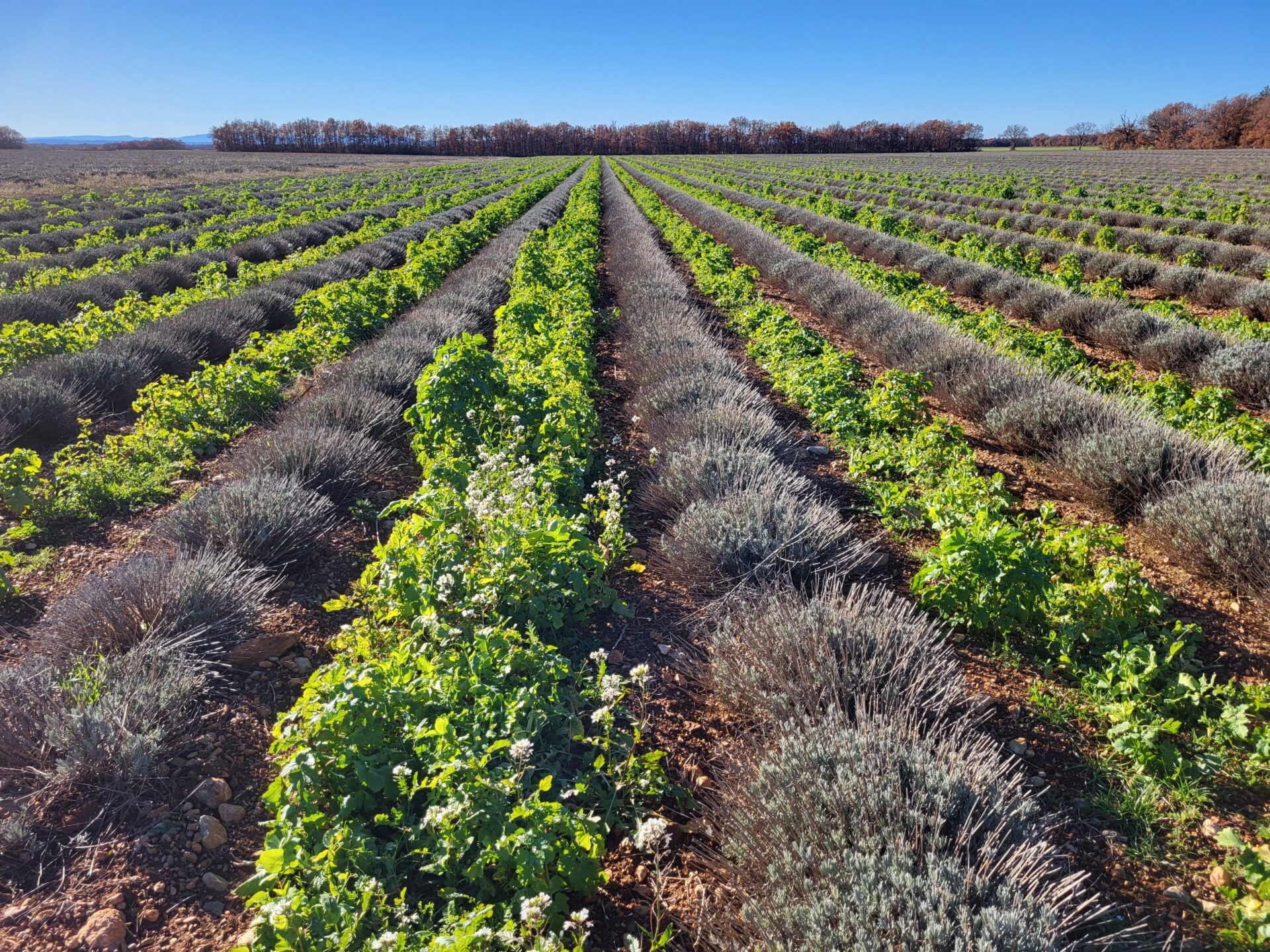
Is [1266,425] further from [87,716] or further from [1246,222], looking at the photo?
[1246,222]

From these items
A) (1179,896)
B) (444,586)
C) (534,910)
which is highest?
(444,586)

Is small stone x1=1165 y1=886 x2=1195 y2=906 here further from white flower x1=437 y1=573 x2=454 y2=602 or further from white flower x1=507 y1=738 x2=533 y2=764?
white flower x1=437 y1=573 x2=454 y2=602

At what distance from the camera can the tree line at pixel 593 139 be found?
105 meters

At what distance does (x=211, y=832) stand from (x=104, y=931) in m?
0.44

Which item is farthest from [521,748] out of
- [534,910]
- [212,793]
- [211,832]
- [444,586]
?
[212,793]

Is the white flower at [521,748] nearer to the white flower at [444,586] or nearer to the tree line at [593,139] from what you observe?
the white flower at [444,586]

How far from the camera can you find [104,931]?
7.52 ft

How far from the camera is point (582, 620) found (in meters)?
3.67

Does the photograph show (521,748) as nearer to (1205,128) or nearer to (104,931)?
(104,931)

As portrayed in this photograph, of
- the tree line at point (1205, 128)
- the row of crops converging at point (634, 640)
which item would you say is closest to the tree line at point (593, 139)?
the tree line at point (1205, 128)

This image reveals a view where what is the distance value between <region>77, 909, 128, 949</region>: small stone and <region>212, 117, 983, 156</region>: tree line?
121 meters

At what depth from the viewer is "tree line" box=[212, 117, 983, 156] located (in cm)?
10531

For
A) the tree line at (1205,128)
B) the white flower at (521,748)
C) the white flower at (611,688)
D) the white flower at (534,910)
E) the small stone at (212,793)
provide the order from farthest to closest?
the tree line at (1205,128) → the small stone at (212,793) → the white flower at (611,688) → the white flower at (521,748) → the white flower at (534,910)

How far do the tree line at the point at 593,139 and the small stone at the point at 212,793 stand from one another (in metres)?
121
